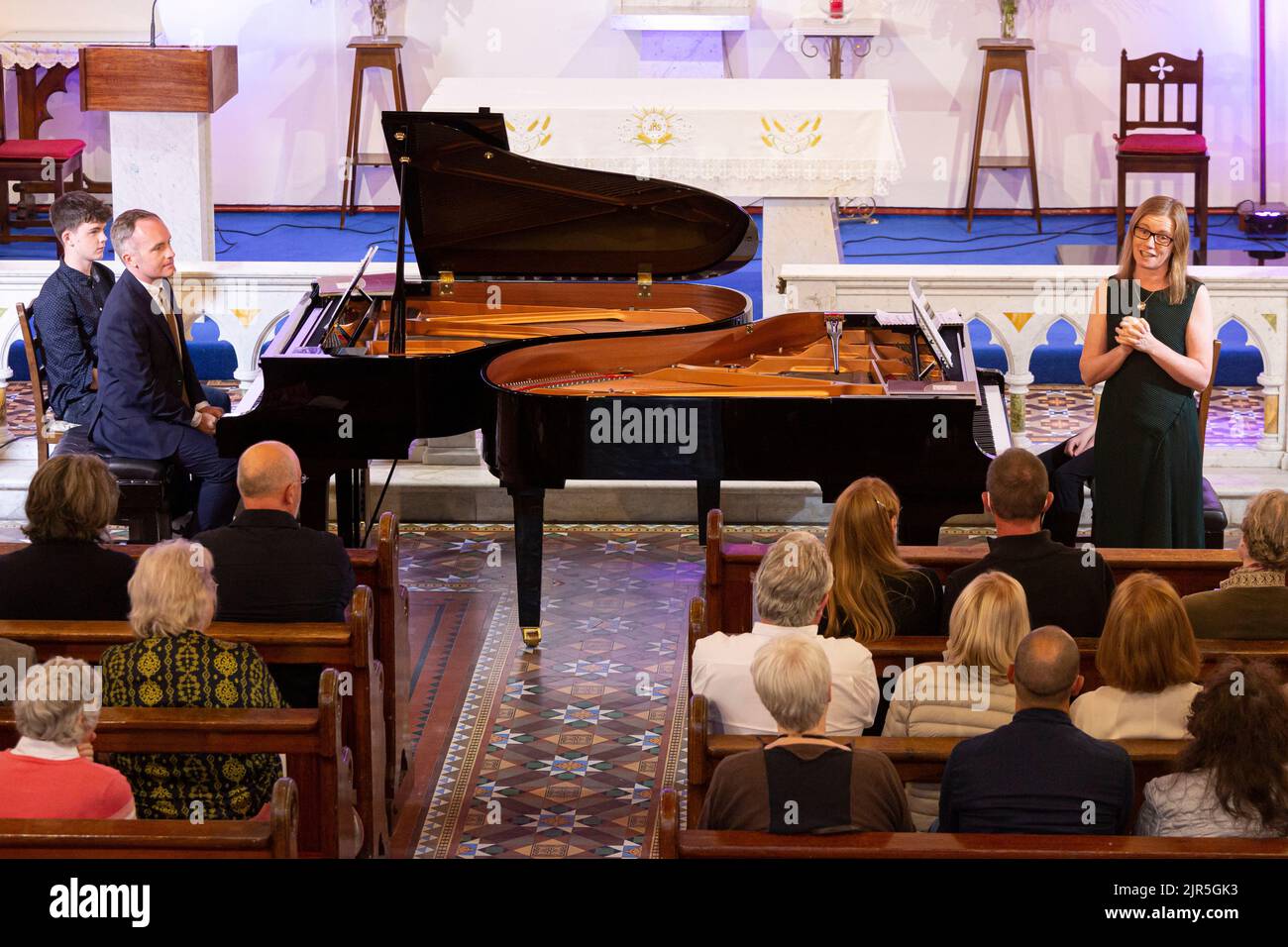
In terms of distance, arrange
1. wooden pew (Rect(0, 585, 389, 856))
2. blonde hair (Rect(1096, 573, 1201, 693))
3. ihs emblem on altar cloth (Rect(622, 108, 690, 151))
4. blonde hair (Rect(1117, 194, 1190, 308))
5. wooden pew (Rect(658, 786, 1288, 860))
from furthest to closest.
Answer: ihs emblem on altar cloth (Rect(622, 108, 690, 151)) < blonde hair (Rect(1117, 194, 1190, 308)) < wooden pew (Rect(0, 585, 389, 856)) < blonde hair (Rect(1096, 573, 1201, 693)) < wooden pew (Rect(658, 786, 1288, 860))

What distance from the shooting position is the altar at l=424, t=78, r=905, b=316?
28.1 feet

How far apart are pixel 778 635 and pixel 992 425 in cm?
217

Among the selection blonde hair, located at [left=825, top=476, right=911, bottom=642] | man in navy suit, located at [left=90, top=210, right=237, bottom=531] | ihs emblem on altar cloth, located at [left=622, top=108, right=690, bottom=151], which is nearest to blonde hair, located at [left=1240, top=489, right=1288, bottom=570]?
blonde hair, located at [left=825, top=476, right=911, bottom=642]

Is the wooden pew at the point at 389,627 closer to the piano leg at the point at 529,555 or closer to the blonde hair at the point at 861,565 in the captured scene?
the piano leg at the point at 529,555

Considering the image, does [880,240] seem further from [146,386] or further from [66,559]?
[66,559]

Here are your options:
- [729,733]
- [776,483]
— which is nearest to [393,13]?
[776,483]

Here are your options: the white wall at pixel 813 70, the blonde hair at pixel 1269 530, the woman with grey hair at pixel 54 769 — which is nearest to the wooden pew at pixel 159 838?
the woman with grey hair at pixel 54 769

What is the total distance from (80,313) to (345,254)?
15.5ft

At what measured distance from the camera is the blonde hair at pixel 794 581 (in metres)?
3.97

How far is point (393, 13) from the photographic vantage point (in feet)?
41.0

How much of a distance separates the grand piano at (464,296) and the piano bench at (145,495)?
1.28ft

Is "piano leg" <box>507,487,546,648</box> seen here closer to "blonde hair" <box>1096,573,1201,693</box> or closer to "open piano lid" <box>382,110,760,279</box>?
"open piano lid" <box>382,110,760,279</box>

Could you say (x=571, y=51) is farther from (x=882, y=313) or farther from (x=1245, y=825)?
(x=1245, y=825)

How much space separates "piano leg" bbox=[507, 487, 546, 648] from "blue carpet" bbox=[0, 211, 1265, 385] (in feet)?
14.0
